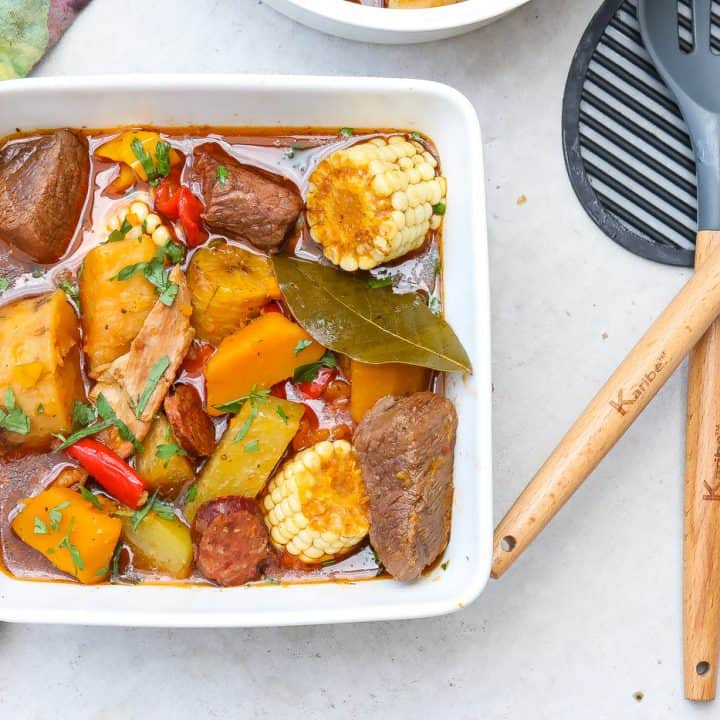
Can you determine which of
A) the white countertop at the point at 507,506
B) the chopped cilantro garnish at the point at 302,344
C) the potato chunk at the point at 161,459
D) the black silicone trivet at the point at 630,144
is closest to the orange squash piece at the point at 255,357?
the chopped cilantro garnish at the point at 302,344

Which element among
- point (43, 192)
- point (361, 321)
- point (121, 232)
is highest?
point (43, 192)

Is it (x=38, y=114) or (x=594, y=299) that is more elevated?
(x=38, y=114)

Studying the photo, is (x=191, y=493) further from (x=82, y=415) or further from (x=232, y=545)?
(x=82, y=415)

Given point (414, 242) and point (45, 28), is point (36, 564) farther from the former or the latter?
point (45, 28)

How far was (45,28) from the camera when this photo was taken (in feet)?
9.12

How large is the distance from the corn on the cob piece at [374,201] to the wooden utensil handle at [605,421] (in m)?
0.70

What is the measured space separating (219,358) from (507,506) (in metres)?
1.03

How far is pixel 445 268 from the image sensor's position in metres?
2.62

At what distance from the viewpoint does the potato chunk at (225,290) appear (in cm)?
247

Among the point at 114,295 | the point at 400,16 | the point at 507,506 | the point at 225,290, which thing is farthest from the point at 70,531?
the point at 400,16

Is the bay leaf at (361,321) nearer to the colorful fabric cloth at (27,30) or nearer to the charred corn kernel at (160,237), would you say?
the charred corn kernel at (160,237)

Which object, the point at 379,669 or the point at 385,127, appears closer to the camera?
the point at 385,127

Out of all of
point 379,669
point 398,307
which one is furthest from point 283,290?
point 379,669

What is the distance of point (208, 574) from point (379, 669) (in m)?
0.71
